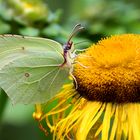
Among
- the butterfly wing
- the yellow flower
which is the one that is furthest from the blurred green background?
the yellow flower

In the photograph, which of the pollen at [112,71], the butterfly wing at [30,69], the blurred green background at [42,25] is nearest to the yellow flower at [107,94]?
the pollen at [112,71]

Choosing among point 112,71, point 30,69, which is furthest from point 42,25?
point 112,71

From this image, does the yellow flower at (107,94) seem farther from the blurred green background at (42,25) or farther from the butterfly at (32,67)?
the blurred green background at (42,25)

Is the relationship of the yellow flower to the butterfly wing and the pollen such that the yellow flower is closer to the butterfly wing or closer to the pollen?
the pollen

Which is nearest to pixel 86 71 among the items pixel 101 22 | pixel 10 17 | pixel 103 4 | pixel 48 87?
pixel 48 87

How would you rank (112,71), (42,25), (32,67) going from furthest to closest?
(42,25) → (32,67) → (112,71)

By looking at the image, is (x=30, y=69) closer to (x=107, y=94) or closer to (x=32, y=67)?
(x=32, y=67)

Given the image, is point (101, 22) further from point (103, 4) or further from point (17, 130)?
point (17, 130)
